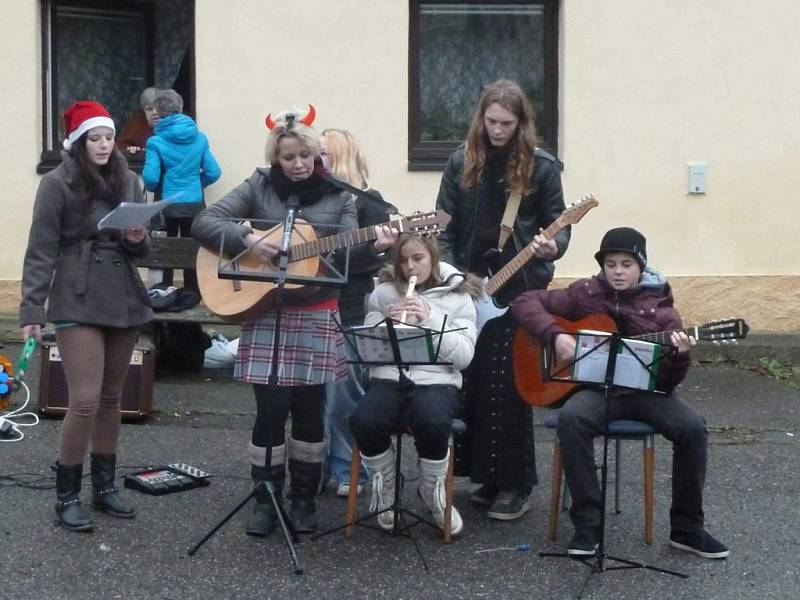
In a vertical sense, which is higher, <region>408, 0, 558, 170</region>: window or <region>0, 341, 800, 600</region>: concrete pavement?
<region>408, 0, 558, 170</region>: window

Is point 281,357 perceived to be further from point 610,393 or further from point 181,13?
point 181,13

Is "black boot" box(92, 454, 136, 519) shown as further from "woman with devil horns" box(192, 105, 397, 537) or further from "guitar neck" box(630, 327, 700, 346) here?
"guitar neck" box(630, 327, 700, 346)

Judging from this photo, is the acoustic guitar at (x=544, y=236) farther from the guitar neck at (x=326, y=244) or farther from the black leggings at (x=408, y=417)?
the guitar neck at (x=326, y=244)

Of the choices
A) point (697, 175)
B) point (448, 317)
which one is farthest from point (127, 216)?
point (697, 175)

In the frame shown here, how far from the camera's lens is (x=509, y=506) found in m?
5.76

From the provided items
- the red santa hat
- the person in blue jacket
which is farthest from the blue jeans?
the person in blue jacket

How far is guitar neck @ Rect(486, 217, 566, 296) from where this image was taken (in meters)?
5.42

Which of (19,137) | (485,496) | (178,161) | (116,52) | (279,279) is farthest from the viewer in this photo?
(116,52)

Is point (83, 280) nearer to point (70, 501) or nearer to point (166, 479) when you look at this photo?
point (70, 501)

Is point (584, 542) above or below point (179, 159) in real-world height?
below

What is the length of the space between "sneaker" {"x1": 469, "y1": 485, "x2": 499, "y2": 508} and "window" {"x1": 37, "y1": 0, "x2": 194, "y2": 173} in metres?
5.52

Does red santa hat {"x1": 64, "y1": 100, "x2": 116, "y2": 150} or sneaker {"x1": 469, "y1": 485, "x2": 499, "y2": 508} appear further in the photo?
sneaker {"x1": 469, "y1": 485, "x2": 499, "y2": 508}

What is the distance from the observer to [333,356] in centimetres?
539

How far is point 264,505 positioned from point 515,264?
1.55 metres
